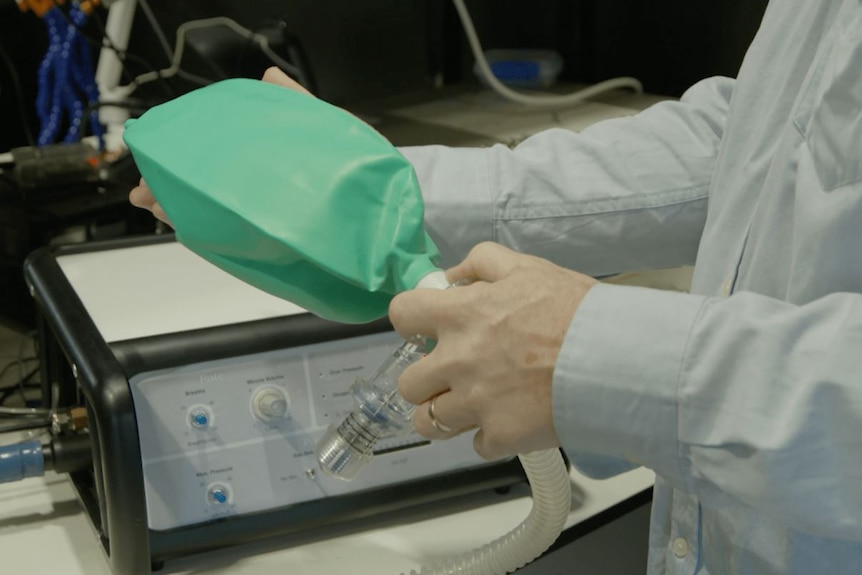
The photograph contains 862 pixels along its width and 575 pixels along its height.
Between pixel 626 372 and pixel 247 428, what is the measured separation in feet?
1.17

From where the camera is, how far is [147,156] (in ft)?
2.12

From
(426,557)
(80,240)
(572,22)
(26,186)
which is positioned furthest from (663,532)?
(572,22)

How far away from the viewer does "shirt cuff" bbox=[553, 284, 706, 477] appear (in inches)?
21.3

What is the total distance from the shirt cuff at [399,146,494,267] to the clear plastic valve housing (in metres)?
0.20

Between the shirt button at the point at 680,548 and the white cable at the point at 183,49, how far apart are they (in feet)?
2.71

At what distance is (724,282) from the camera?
70cm

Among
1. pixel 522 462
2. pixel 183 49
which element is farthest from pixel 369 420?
pixel 183 49

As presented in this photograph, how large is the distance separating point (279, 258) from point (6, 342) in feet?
2.16

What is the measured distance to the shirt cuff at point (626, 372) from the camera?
21.3 inches

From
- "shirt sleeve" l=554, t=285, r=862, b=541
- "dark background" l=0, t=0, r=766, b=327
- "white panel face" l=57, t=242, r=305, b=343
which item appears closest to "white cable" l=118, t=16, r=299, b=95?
"dark background" l=0, t=0, r=766, b=327

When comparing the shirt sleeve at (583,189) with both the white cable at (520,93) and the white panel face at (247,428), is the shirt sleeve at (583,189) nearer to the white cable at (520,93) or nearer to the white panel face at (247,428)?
the white panel face at (247,428)

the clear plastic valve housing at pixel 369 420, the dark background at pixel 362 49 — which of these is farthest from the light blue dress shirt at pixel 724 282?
the dark background at pixel 362 49

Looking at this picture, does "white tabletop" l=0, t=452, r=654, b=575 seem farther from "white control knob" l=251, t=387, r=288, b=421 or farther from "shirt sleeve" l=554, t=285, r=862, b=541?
"shirt sleeve" l=554, t=285, r=862, b=541

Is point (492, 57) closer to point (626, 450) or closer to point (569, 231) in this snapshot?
point (569, 231)
